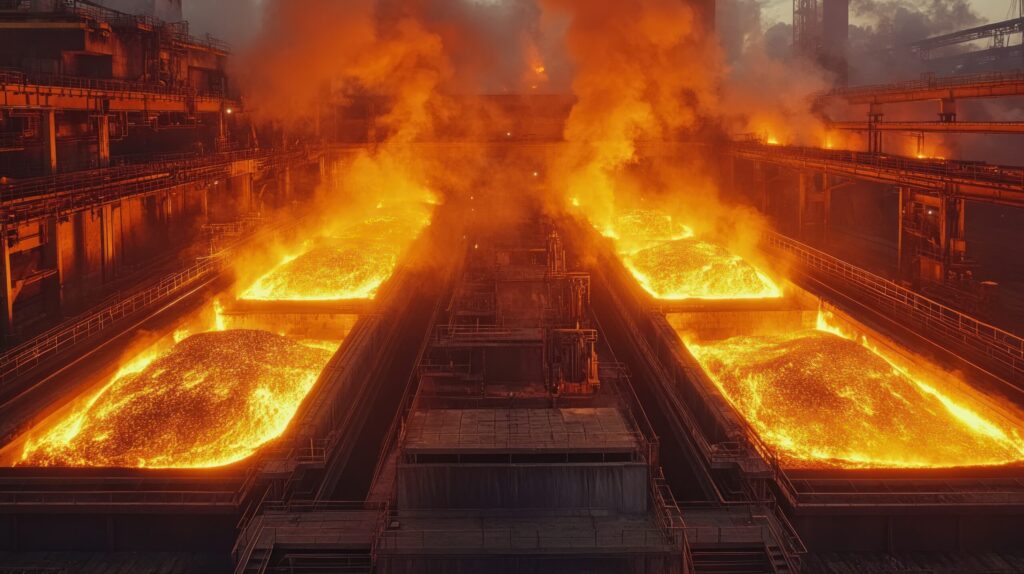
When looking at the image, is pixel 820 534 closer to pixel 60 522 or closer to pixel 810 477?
pixel 810 477

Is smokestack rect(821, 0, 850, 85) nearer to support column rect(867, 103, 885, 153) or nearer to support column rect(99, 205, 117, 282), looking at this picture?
support column rect(867, 103, 885, 153)

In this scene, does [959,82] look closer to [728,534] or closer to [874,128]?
[874,128]

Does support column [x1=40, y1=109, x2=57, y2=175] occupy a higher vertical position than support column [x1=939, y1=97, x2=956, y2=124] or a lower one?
lower

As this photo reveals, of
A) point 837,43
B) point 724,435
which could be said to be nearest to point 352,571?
point 724,435

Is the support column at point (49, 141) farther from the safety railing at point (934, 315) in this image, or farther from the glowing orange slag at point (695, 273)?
the safety railing at point (934, 315)

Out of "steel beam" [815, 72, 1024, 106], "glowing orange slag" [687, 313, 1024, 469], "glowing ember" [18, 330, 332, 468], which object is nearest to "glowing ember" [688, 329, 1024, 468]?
"glowing orange slag" [687, 313, 1024, 469]
